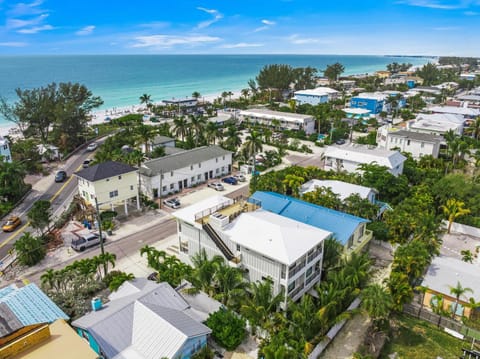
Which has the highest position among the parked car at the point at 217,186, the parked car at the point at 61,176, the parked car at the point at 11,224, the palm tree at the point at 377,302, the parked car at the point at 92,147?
the palm tree at the point at 377,302

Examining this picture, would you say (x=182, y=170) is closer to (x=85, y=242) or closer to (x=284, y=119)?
(x=85, y=242)

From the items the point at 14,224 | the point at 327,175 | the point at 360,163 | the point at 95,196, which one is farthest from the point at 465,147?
the point at 14,224

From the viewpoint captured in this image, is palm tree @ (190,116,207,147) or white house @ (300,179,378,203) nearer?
white house @ (300,179,378,203)

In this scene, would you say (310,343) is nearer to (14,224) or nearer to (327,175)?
(327,175)

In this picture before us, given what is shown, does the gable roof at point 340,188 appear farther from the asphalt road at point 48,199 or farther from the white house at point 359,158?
the asphalt road at point 48,199

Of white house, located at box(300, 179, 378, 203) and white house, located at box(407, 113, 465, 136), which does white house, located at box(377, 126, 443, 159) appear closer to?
white house, located at box(407, 113, 465, 136)

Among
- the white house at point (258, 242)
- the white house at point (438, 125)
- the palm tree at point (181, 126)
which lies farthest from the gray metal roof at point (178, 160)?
the white house at point (438, 125)

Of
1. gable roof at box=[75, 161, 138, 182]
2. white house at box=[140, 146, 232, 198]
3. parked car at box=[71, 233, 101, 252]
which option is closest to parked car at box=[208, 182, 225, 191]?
white house at box=[140, 146, 232, 198]
